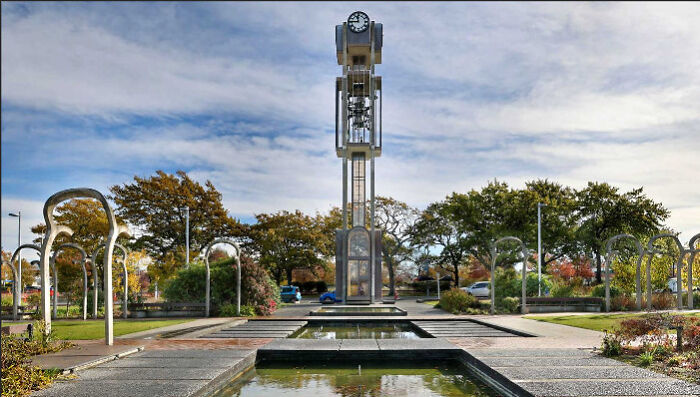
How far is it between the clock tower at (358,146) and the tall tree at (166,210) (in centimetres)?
1496

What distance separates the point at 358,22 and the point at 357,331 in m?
18.9

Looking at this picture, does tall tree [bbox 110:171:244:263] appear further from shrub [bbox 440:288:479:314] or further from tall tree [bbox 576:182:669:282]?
tall tree [bbox 576:182:669:282]

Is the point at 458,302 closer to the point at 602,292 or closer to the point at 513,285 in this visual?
the point at 513,285

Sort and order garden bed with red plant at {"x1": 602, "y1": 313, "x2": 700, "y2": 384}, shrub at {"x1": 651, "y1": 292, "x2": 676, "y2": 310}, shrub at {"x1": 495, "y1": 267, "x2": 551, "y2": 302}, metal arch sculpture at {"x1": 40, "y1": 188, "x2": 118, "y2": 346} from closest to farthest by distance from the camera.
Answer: garden bed with red plant at {"x1": 602, "y1": 313, "x2": 700, "y2": 384}, metal arch sculpture at {"x1": 40, "y1": 188, "x2": 118, "y2": 346}, shrub at {"x1": 651, "y1": 292, "x2": 676, "y2": 310}, shrub at {"x1": 495, "y1": 267, "x2": 551, "y2": 302}

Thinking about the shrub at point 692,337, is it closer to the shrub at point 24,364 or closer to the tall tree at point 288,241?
the shrub at point 24,364

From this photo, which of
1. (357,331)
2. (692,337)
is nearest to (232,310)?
(357,331)

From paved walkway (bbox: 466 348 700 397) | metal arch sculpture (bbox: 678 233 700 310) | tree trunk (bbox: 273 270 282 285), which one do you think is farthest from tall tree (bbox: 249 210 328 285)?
paved walkway (bbox: 466 348 700 397)

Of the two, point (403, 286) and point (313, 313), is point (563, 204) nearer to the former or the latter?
point (403, 286)

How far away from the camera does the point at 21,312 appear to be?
24547mm

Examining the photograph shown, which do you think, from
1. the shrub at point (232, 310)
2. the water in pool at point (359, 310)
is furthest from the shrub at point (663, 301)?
the shrub at point (232, 310)

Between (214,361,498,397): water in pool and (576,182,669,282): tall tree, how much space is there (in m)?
36.1

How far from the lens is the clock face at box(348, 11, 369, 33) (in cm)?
3160

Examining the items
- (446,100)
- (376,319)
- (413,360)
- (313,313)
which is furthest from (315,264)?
(413,360)

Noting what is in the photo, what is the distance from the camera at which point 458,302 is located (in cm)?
2606
